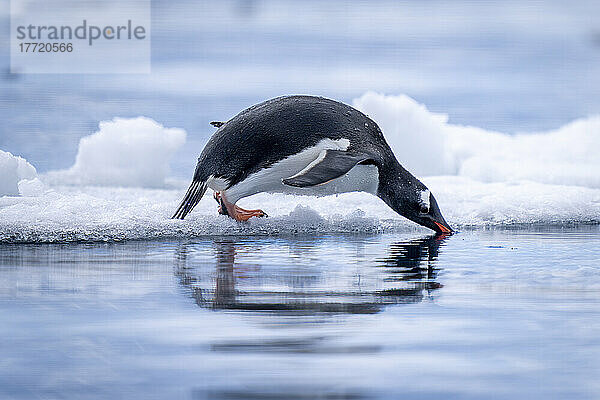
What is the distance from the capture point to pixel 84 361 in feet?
5.09

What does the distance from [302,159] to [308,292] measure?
2368 mm

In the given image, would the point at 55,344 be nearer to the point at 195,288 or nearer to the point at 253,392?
the point at 253,392

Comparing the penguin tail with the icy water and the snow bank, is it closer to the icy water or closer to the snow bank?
the snow bank

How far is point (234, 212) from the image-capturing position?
482 cm

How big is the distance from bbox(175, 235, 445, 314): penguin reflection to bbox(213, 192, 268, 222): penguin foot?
1479mm

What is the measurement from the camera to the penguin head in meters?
5.02

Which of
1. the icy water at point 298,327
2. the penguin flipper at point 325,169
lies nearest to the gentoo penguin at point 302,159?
the penguin flipper at point 325,169

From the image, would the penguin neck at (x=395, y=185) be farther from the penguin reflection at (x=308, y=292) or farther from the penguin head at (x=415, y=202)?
the penguin reflection at (x=308, y=292)

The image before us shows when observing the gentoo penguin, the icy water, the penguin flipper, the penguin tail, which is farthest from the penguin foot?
the icy water

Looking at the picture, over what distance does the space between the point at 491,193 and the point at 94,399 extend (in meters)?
5.78

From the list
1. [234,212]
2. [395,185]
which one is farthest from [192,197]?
[395,185]

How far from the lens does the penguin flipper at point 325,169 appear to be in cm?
438

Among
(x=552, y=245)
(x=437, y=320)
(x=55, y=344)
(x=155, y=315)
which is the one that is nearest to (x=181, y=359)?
(x=55, y=344)

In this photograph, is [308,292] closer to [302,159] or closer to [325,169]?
[325,169]
